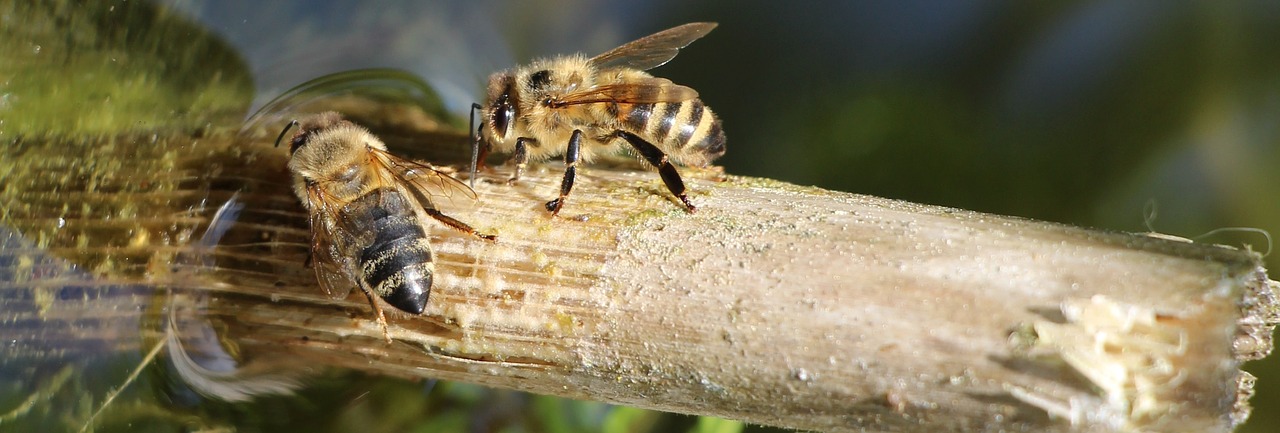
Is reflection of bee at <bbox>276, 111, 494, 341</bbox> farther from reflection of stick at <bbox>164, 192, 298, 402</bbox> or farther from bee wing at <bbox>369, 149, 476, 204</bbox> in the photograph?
reflection of stick at <bbox>164, 192, 298, 402</bbox>

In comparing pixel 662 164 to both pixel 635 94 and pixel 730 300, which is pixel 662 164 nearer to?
pixel 635 94

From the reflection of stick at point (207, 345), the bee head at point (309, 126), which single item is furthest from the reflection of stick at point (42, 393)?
the bee head at point (309, 126)

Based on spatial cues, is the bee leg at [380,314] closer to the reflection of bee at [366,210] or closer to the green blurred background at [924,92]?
the reflection of bee at [366,210]

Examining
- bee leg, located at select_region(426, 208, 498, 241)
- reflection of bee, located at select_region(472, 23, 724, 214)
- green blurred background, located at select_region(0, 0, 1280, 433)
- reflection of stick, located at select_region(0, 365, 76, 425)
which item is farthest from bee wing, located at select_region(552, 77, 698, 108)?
reflection of stick, located at select_region(0, 365, 76, 425)

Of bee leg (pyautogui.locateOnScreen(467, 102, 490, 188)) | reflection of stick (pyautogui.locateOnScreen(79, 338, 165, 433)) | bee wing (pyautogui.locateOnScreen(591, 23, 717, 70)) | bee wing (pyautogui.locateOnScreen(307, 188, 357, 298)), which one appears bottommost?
reflection of stick (pyautogui.locateOnScreen(79, 338, 165, 433))

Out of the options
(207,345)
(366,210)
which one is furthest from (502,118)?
(207,345)
